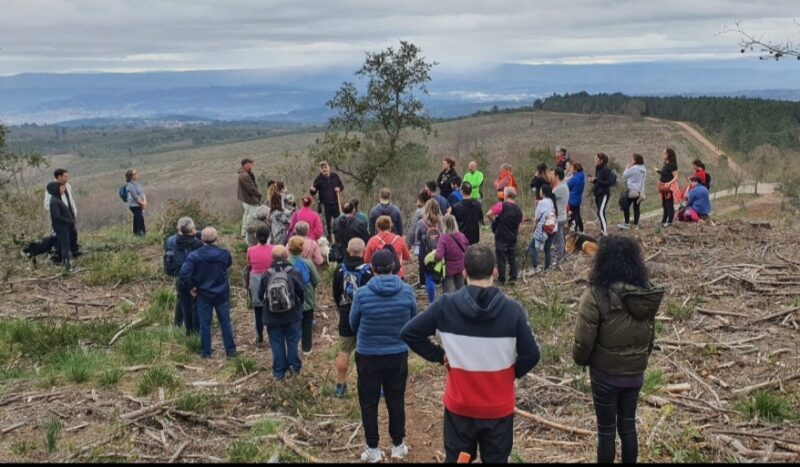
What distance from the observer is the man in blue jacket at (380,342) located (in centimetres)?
539

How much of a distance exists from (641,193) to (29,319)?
12285mm

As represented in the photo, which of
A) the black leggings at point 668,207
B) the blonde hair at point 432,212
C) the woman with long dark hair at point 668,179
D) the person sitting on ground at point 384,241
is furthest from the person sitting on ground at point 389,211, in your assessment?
the black leggings at point 668,207

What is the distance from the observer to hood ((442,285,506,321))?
3.95 m

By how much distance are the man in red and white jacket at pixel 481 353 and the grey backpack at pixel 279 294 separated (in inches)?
131

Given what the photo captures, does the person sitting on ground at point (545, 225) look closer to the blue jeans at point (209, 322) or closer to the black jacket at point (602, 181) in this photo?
the black jacket at point (602, 181)

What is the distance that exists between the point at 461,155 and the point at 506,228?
46160mm

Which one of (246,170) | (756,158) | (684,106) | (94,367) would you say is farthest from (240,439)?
(684,106)

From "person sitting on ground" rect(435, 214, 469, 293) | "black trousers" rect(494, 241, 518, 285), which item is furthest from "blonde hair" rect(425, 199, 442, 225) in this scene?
"black trousers" rect(494, 241, 518, 285)

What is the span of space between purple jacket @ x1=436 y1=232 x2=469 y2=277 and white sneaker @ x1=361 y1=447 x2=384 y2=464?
4093mm

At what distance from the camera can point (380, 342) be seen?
5.38 meters

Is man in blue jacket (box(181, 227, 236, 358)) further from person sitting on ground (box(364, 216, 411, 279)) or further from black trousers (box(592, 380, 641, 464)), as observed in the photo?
black trousers (box(592, 380, 641, 464))

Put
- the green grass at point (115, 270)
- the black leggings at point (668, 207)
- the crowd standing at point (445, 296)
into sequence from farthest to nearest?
the black leggings at point (668, 207) → the green grass at point (115, 270) → the crowd standing at point (445, 296)

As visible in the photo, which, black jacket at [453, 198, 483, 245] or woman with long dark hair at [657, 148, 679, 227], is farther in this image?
woman with long dark hair at [657, 148, 679, 227]

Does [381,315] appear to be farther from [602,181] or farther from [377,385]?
[602,181]
